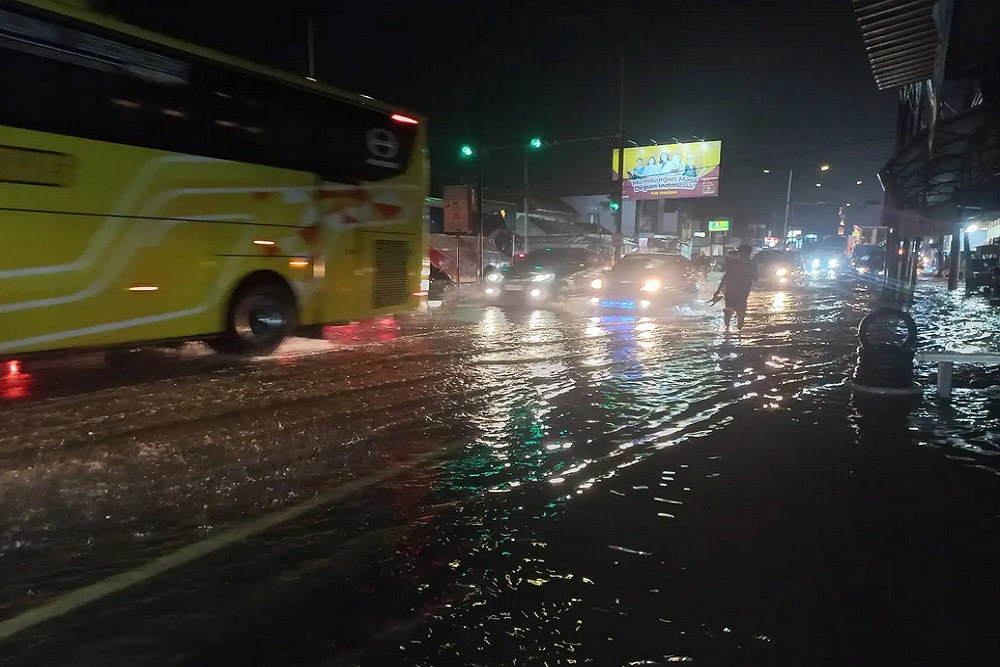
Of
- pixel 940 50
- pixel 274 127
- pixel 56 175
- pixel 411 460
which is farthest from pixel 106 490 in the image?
pixel 940 50

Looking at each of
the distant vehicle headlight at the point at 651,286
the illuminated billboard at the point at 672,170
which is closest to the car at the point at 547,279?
the distant vehicle headlight at the point at 651,286

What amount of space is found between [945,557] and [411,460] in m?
3.74

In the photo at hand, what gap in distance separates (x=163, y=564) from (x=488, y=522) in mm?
1900

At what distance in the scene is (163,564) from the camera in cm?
376

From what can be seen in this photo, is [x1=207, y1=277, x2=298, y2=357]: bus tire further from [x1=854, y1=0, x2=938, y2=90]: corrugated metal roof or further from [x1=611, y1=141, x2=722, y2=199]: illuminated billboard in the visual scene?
[x1=611, y1=141, x2=722, y2=199]: illuminated billboard

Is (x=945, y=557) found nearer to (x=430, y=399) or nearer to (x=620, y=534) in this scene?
(x=620, y=534)

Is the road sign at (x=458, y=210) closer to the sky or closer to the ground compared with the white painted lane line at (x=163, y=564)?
closer to the sky

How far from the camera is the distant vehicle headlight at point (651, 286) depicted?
58.9 feet

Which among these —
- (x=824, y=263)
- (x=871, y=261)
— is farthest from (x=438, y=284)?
(x=824, y=263)

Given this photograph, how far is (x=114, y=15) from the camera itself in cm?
718

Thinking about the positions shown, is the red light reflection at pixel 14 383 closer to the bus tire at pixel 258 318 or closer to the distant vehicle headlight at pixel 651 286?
the bus tire at pixel 258 318

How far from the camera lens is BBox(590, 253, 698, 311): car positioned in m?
18.0

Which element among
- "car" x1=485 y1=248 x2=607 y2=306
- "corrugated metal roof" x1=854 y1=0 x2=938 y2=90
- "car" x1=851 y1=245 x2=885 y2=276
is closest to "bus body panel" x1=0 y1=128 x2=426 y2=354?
"corrugated metal roof" x1=854 y1=0 x2=938 y2=90

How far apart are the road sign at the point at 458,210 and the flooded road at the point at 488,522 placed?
1559 centimetres
